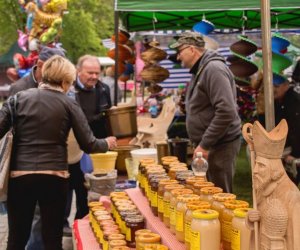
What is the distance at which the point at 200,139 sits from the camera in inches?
160

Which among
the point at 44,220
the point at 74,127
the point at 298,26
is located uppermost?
the point at 298,26

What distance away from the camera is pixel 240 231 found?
204cm

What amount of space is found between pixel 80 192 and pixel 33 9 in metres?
3.61

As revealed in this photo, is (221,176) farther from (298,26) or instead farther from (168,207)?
(298,26)

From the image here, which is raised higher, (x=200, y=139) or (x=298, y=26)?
(x=298, y=26)

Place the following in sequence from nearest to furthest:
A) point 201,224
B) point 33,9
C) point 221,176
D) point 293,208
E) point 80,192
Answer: point 293,208, point 201,224, point 221,176, point 80,192, point 33,9

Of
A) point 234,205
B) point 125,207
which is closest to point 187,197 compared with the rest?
point 234,205

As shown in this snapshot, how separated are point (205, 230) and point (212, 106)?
6.52 ft

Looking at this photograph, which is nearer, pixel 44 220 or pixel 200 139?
pixel 44 220

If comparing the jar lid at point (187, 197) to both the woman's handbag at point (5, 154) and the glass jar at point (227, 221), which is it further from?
the woman's handbag at point (5, 154)

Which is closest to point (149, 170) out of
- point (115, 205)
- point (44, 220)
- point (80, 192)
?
point (115, 205)

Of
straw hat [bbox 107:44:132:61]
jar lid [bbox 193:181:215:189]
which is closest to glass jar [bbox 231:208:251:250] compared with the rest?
jar lid [bbox 193:181:215:189]

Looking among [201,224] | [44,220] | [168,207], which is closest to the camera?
[201,224]

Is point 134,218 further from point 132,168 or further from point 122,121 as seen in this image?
point 122,121
